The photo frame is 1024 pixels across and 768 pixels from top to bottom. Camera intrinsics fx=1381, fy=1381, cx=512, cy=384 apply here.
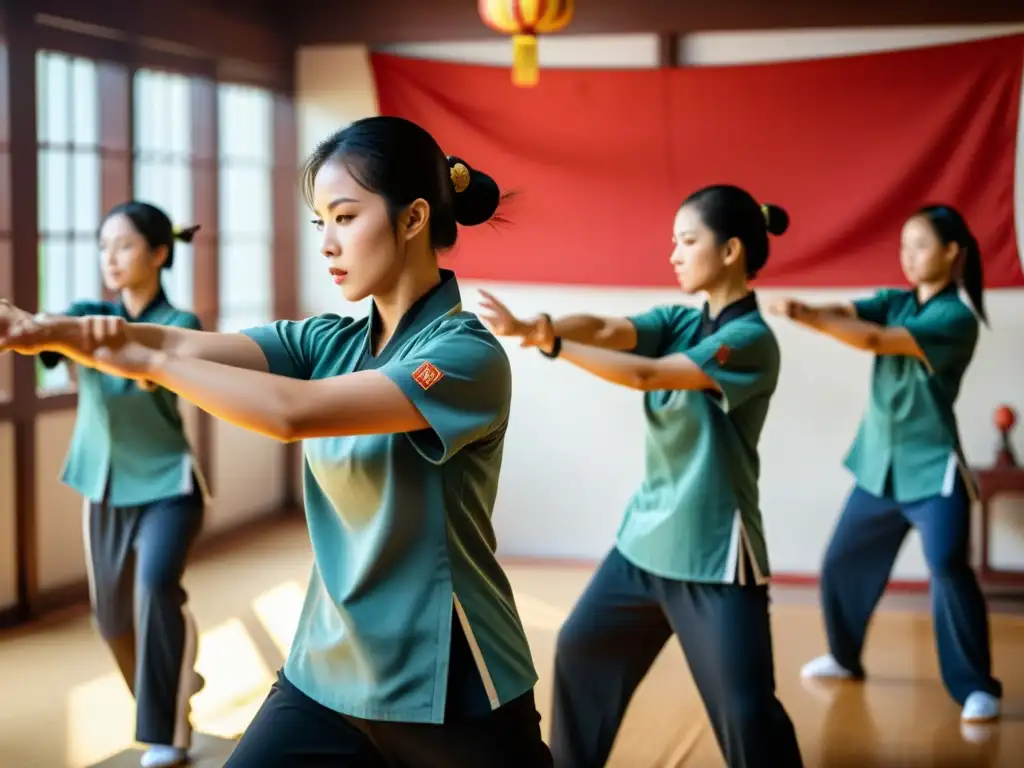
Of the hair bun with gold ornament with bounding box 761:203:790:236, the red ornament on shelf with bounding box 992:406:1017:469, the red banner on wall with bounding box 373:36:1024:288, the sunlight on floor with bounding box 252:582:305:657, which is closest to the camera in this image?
the hair bun with gold ornament with bounding box 761:203:790:236

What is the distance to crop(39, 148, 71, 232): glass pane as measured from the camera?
4.57 m

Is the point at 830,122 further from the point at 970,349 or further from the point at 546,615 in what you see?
the point at 546,615

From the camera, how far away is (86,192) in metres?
4.82

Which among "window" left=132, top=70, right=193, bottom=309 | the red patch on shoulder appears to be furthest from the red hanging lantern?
the red patch on shoulder

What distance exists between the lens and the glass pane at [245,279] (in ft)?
19.1

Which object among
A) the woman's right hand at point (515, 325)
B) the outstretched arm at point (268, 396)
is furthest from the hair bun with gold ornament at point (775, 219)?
the outstretched arm at point (268, 396)

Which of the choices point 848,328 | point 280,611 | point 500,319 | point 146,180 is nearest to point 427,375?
point 500,319

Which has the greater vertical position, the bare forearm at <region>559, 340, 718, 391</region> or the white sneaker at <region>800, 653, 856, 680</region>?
the bare forearm at <region>559, 340, 718, 391</region>

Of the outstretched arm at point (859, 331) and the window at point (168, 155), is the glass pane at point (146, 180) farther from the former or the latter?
the outstretched arm at point (859, 331)

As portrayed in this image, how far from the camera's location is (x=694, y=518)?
107 inches

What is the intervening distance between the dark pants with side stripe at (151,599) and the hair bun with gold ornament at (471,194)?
1570mm

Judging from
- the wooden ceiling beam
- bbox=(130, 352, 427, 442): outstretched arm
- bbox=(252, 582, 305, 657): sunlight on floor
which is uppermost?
the wooden ceiling beam

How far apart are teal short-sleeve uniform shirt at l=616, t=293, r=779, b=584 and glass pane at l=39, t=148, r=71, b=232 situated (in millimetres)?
2604

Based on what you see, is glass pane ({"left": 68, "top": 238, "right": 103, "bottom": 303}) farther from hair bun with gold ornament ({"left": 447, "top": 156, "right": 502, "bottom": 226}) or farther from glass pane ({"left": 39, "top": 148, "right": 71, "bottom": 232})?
hair bun with gold ornament ({"left": 447, "top": 156, "right": 502, "bottom": 226})
